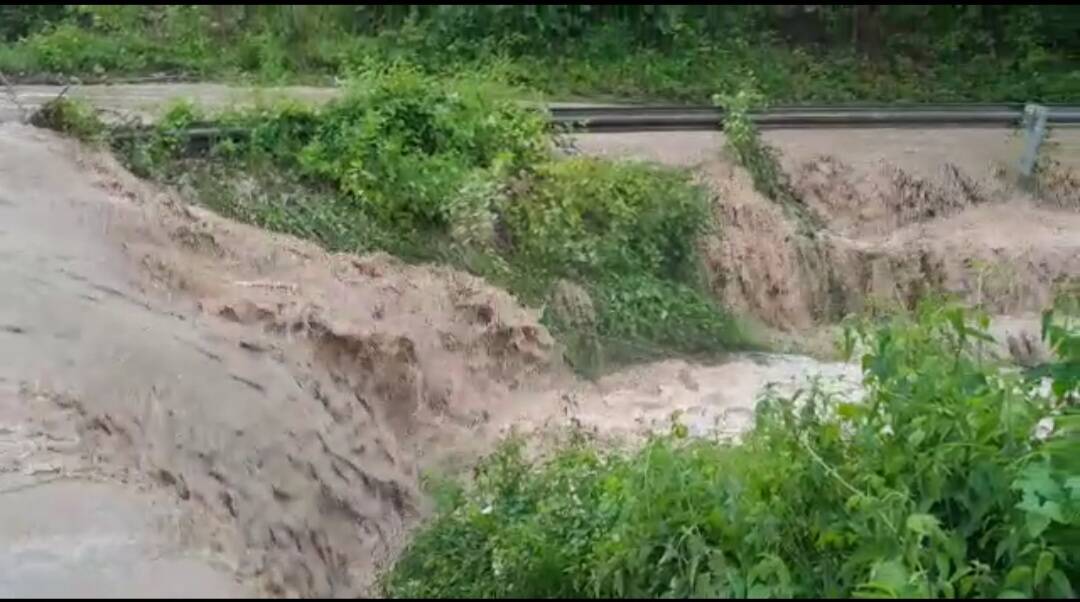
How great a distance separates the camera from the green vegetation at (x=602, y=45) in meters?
14.0

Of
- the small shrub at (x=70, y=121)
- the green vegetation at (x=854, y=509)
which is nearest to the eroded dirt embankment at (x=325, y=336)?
the small shrub at (x=70, y=121)

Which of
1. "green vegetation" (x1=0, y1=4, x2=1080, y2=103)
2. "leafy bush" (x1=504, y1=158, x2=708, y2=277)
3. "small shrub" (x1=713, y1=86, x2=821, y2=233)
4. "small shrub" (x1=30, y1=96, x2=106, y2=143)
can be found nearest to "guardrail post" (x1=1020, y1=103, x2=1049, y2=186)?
"small shrub" (x1=713, y1=86, x2=821, y2=233)

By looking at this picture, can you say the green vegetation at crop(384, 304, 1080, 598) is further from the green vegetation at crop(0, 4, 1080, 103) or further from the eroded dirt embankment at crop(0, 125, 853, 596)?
the green vegetation at crop(0, 4, 1080, 103)

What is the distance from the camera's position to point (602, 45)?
48.9 ft

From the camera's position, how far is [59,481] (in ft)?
17.7

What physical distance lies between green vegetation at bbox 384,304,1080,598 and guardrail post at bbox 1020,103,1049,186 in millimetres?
6129

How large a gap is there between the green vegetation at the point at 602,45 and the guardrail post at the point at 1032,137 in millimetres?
2131

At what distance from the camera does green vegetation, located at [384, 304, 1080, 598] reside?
4000 mm

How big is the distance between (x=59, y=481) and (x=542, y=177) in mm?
5563

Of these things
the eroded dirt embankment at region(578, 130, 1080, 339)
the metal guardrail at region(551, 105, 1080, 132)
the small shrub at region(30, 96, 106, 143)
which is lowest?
the eroded dirt embankment at region(578, 130, 1080, 339)

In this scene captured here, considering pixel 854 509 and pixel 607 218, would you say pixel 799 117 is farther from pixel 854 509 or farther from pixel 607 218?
pixel 854 509

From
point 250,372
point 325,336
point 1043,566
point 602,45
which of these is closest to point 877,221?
point 602,45

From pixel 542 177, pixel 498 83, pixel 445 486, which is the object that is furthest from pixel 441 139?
pixel 445 486

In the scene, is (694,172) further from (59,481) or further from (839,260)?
(59,481)
